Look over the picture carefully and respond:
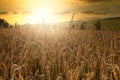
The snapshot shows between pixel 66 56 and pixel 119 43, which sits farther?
pixel 119 43

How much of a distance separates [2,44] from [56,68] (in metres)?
2.58

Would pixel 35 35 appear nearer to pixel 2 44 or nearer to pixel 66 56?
pixel 2 44

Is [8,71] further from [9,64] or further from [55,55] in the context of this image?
[55,55]

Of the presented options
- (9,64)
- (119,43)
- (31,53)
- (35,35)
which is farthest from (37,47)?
(119,43)

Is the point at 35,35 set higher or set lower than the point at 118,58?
higher

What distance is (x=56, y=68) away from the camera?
3943 millimetres

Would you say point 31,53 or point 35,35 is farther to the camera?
point 35,35

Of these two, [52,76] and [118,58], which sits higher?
[118,58]

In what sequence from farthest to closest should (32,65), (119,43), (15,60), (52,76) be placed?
(119,43)
(15,60)
(32,65)
(52,76)

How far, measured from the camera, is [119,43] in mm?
7855

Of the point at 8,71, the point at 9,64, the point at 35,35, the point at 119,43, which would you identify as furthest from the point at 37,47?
the point at 119,43

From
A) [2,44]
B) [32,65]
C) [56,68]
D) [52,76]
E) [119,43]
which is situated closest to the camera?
[52,76]

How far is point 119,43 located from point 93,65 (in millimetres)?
4124

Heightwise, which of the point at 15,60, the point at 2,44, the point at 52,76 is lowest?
the point at 52,76
